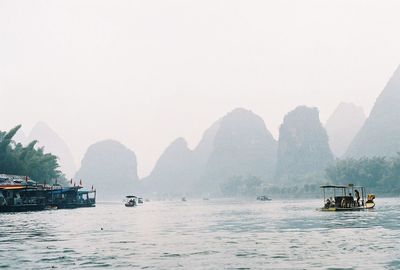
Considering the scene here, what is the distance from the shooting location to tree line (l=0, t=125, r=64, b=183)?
356ft

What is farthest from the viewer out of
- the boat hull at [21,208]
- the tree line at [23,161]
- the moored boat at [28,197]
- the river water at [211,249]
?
the tree line at [23,161]

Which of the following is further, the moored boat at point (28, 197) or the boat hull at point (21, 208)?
the moored boat at point (28, 197)

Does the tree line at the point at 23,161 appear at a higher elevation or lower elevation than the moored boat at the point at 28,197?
higher

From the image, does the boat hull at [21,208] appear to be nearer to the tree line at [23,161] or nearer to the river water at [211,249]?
the tree line at [23,161]

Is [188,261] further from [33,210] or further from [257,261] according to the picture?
[33,210]

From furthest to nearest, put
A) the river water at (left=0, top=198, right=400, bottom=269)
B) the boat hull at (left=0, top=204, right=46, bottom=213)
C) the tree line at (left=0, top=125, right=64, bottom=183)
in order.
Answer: the tree line at (left=0, top=125, right=64, bottom=183)
the boat hull at (left=0, top=204, right=46, bottom=213)
the river water at (left=0, top=198, right=400, bottom=269)

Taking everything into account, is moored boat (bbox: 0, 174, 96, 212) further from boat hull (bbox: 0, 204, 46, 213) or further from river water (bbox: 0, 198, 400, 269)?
river water (bbox: 0, 198, 400, 269)

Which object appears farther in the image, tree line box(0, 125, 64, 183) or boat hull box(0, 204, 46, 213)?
tree line box(0, 125, 64, 183)

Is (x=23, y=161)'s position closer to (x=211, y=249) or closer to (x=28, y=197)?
(x=28, y=197)

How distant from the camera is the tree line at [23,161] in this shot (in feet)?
356

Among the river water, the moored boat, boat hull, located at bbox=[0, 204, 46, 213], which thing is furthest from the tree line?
the river water

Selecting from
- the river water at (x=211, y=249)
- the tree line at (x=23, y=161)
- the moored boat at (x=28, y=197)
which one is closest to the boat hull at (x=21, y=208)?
the moored boat at (x=28, y=197)

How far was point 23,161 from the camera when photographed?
114812 mm

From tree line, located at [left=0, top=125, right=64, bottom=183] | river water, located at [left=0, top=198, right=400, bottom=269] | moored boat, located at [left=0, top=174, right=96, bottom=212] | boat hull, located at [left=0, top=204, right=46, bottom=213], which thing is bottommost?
river water, located at [left=0, top=198, right=400, bottom=269]
